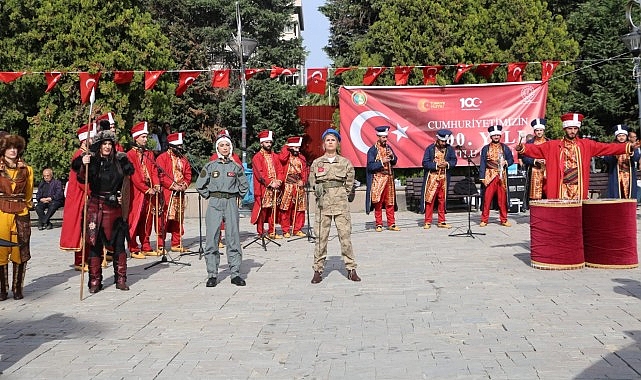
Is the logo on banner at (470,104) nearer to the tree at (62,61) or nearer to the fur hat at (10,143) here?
the tree at (62,61)

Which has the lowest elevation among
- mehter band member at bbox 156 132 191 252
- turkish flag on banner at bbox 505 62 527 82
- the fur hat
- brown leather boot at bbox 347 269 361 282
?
brown leather boot at bbox 347 269 361 282

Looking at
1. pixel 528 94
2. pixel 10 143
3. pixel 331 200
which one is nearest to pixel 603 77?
pixel 528 94

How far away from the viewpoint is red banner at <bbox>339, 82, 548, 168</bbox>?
19.9 m

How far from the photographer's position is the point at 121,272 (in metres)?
9.13

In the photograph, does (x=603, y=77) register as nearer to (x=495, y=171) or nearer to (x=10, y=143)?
(x=495, y=171)

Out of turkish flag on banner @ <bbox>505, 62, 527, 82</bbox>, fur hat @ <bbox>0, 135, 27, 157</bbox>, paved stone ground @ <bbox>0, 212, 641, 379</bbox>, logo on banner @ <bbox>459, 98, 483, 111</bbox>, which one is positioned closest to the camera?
paved stone ground @ <bbox>0, 212, 641, 379</bbox>

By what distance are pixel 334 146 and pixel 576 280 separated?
3.30 m

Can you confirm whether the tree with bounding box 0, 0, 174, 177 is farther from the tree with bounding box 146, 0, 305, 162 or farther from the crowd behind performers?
the crowd behind performers

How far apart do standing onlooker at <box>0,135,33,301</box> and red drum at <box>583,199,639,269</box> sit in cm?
689

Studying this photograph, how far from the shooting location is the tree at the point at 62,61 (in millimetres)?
25000

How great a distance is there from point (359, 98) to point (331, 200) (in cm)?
1083

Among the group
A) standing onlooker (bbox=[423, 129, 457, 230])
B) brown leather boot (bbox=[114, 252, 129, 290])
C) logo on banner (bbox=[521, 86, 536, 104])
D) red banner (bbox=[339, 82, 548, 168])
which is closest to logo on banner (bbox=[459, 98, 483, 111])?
red banner (bbox=[339, 82, 548, 168])

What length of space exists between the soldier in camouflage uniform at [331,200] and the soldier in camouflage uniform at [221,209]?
3.09ft

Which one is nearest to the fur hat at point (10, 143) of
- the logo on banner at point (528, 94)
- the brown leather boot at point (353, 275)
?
the brown leather boot at point (353, 275)
